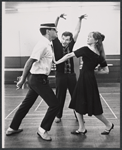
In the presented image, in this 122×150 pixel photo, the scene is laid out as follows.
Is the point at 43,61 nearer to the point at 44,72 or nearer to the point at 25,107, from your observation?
the point at 44,72

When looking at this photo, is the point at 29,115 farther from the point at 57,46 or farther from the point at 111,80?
the point at 111,80

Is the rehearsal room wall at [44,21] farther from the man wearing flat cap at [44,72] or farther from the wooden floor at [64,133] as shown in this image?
the man wearing flat cap at [44,72]

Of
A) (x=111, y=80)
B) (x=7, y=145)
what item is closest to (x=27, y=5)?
(x=111, y=80)

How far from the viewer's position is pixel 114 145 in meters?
2.89

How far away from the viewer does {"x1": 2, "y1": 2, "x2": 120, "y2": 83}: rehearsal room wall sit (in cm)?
776

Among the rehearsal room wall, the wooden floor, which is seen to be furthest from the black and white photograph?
the rehearsal room wall

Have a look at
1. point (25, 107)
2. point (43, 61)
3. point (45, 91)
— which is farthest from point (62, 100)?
point (43, 61)

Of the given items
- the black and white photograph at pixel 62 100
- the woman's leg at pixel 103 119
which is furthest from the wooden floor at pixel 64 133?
the woman's leg at pixel 103 119

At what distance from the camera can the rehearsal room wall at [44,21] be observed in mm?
7762

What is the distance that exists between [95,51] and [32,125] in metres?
1.67

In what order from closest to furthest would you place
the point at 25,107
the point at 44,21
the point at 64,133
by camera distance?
the point at 25,107, the point at 64,133, the point at 44,21

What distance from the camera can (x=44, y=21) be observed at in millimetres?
7863

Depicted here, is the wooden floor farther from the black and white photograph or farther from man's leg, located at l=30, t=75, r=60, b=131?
man's leg, located at l=30, t=75, r=60, b=131

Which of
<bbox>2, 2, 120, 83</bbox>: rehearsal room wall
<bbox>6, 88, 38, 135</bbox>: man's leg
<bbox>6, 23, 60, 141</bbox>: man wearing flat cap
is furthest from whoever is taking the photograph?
<bbox>2, 2, 120, 83</bbox>: rehearsal room wall
